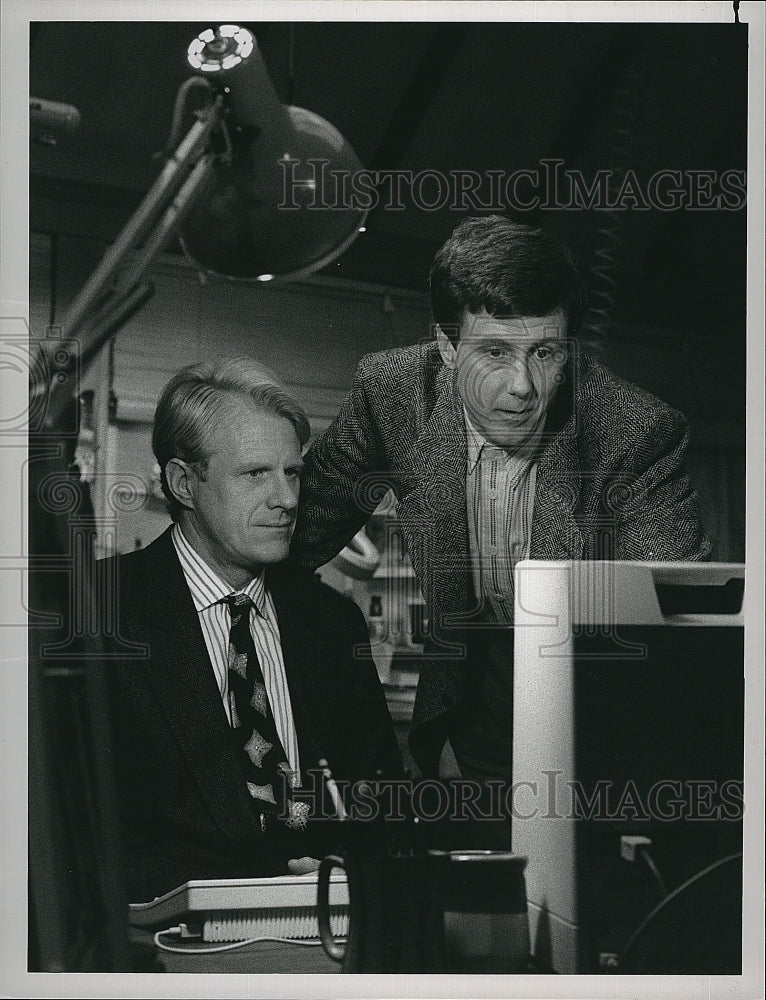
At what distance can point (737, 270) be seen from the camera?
202 centimetres

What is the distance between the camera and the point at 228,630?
1.99m

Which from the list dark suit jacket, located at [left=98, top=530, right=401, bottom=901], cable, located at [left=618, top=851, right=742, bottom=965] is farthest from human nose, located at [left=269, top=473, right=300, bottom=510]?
cable, located at [left=618, top=851, right=742, bottom=965]

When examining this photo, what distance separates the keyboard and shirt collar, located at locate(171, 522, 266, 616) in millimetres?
514

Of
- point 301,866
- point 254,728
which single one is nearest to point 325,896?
point 301,866

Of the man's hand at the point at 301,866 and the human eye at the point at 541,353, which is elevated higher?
the human eye at the point at 541,353

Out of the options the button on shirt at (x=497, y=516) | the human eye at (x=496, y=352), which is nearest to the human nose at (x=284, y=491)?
the button on shirt at (x=497, y=516)

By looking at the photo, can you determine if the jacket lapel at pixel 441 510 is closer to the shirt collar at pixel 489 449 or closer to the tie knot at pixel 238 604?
the shirt collar at pixel 489 449

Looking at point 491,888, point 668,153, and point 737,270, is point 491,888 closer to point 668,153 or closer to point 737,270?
point 737,270

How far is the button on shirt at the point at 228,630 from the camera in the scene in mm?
1978

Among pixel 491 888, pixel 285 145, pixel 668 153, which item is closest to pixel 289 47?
pixel 285 145

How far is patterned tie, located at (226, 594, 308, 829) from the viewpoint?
6.44 ft

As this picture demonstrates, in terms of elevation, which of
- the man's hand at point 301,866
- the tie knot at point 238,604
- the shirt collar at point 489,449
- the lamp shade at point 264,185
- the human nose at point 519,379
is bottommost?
the man's hand at point 301,866

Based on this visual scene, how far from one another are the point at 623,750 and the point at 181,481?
99 cm

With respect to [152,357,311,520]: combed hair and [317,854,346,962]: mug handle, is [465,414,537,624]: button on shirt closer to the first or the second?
[152,357,311,520]: combed hair
